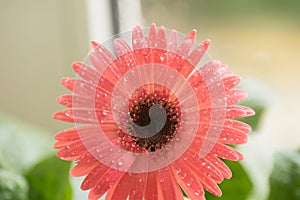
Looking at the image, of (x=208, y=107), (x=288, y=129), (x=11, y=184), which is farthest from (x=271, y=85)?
(x=208, y=107)

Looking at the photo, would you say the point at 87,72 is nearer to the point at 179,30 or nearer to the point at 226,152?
the point at 226,152

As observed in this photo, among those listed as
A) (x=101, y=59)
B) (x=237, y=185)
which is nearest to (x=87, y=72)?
(x=101, y=59)

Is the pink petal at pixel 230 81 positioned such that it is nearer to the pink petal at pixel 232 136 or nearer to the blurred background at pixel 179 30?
the pink petal at pixel 232 136

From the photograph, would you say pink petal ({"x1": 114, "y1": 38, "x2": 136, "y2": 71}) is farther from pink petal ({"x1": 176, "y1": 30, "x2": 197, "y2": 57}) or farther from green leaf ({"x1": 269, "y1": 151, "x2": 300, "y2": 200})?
green leaf ({"x1": 269, "y1": 151, "x2": 300, "y2": 200})

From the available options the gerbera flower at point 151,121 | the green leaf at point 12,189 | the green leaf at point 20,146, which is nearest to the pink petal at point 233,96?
the gerbera flower at point 151,121

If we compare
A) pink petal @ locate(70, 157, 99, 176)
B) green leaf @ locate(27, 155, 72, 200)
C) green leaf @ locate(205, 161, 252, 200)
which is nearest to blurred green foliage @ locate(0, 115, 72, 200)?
green leaf @ locate(27, 155, 72, 200)

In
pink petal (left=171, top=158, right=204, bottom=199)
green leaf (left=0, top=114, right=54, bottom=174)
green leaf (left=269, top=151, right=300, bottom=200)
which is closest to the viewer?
pink petal (left=171, top=158, right=204, bottom=199)

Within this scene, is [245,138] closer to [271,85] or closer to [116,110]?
[116,110]
